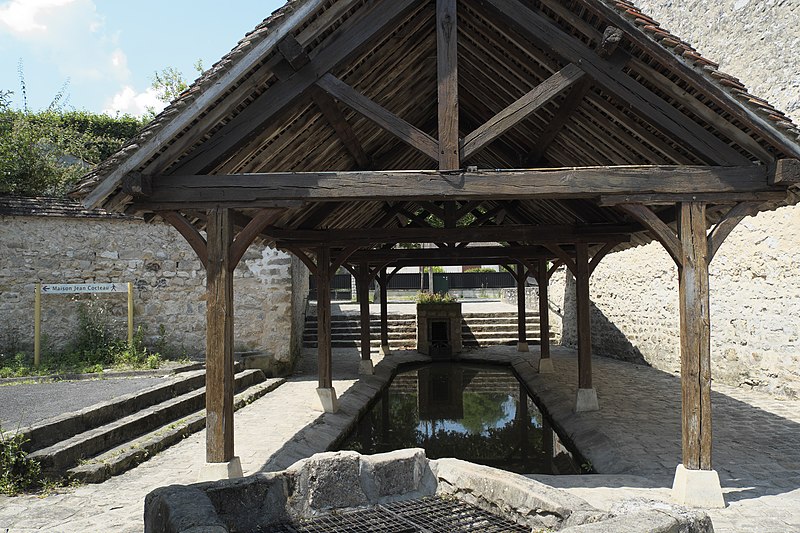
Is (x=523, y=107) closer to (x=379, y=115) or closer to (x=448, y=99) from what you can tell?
(x=448, y=99)

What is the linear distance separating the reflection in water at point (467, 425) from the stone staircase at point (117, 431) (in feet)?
7.41

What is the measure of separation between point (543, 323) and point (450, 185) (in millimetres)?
8260

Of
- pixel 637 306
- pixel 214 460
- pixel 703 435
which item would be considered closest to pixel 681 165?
pixel 703 435

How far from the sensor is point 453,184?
4.84 m

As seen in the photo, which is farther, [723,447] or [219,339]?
[723,447]

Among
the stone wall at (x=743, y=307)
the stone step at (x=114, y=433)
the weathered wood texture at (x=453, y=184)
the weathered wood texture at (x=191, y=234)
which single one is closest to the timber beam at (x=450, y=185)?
the weathered wood texture at (x=453, y=184)

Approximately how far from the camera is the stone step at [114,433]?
16.8ft

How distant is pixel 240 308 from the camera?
1153cm

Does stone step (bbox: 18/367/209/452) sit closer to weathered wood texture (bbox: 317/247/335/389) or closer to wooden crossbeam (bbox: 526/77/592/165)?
weathered wood texture (bbox: 317/247/335/389)

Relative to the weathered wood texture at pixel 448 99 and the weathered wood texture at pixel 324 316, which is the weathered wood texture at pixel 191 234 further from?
the weathered wood texture at pixel 324 316

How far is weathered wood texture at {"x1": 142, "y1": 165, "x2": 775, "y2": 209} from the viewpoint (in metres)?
4.84

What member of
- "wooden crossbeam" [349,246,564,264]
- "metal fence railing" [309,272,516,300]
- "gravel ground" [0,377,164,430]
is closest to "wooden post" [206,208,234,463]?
"gravel ground" [0,377,164,430]

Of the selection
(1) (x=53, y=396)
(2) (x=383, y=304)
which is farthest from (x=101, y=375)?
(2) (x=383, y=304)

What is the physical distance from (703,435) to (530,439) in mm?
3490
